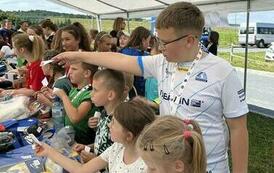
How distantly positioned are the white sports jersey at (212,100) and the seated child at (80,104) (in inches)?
36.9

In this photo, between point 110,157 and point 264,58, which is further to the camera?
point 264,58

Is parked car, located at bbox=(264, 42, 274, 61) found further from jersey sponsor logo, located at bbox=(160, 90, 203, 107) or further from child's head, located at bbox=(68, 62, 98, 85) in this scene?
jersey sponsor logo, located at bbox=(160, 90, 203, 107)

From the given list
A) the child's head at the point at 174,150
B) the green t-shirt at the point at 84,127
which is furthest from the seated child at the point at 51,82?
the child's head at the point at 174,150

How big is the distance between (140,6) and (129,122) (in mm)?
7371

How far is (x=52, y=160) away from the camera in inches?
74.3

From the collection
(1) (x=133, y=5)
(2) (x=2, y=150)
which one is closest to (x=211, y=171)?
(2) (x=2, y=150)

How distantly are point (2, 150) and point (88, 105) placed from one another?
55 centimetres

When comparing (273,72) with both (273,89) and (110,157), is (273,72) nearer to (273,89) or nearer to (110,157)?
(273,89)

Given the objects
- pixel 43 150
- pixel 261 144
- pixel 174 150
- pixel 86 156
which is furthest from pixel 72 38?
pixel 261 144

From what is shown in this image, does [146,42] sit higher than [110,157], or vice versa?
[146,42]

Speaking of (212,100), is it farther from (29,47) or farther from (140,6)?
(140,6)

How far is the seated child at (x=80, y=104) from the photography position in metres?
2.40

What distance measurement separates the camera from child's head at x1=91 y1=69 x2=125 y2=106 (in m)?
2.06

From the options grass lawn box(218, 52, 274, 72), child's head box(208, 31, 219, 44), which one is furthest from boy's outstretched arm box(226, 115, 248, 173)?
Answer: child's head box(208, 31, 219, 44)
